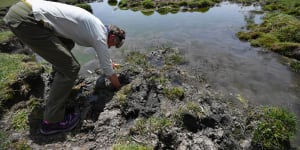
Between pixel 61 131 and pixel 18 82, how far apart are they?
10.0ft

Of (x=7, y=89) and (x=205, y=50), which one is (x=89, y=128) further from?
(x=205, y=50)

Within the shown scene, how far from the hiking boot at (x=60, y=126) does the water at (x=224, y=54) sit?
6.41 m

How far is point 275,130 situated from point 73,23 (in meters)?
5.86

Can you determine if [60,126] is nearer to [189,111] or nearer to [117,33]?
[117,33]

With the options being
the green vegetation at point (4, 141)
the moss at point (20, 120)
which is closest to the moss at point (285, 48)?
the moss at point (20, 120)

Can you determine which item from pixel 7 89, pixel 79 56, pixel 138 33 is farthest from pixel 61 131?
pixel 138 33

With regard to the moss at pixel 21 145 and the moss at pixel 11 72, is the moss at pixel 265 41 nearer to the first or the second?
the moss at pixel 11 72

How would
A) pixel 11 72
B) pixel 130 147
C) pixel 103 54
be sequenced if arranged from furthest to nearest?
pixel 11 72, pixel 103 54, pixel 130 147

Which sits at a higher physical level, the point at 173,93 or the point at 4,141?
the point at 173,93

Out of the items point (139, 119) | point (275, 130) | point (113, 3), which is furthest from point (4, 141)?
point (113, 3)

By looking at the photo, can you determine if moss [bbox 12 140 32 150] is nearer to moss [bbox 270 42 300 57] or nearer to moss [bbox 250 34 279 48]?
moss [bbox 270 42 300 57]

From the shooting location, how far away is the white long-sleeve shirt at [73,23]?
5727 mm

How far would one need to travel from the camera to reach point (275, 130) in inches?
281

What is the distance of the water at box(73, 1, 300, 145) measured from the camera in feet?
36.1
